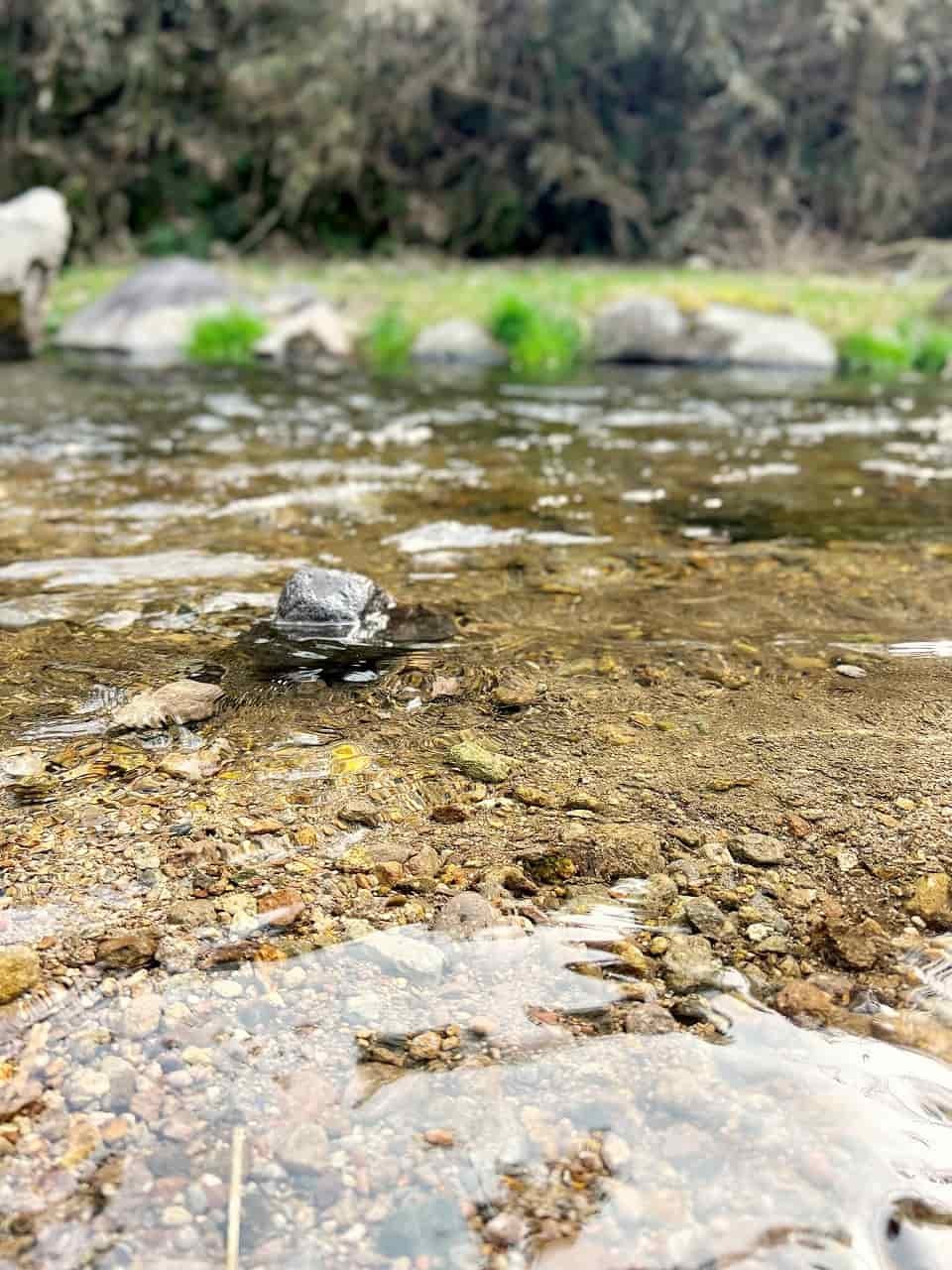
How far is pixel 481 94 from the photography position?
15.8 m

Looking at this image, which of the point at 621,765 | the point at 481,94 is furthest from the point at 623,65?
the point at 621,765

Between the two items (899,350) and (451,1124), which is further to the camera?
(899,350)

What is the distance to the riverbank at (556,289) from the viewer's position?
1061cm

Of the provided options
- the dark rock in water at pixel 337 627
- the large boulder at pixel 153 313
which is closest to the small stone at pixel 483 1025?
the dark rock in water at pixel 337 627

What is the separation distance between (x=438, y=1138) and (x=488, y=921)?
1.37ft

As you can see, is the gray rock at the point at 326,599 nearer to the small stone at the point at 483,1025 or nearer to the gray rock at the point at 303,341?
the small stone at the point at 483,1025

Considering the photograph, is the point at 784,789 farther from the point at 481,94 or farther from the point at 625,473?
the point at 481,94

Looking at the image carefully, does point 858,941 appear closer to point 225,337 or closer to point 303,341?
point 303,341

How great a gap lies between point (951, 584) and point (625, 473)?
6.65 ft

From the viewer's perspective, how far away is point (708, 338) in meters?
10.2

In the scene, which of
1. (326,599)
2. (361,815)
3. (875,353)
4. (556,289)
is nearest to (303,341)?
(556,289)

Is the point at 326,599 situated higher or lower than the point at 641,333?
lower

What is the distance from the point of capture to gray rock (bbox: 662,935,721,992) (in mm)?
1474

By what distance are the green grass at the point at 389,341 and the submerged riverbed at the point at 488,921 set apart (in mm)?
6971
